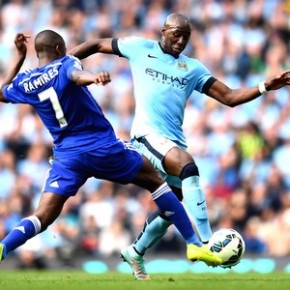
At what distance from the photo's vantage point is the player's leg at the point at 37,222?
10539 millimetres

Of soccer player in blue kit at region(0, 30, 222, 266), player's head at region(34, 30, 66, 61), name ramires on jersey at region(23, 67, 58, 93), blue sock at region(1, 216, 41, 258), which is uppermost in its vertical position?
player's head at region(34, 30, 66, 61)

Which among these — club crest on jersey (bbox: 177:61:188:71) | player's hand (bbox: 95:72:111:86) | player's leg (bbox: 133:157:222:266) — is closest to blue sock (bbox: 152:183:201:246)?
player's leg (bbox: 133:157:222:266)

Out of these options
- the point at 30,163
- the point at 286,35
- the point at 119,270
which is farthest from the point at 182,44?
the point at 286,35

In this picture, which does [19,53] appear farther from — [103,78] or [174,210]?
[174,210]

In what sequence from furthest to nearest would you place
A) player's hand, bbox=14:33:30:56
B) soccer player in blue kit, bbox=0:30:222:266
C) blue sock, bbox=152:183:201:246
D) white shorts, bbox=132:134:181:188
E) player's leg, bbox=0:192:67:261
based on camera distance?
white shorts, bbox=132:134:181:188, player's hand, bbox=14:33:30:56, blue sock, bbox=152:183:201:246, player's leg, bbox=0:192:67:261, soccer player in blue kit, bbox=0:30:222:266

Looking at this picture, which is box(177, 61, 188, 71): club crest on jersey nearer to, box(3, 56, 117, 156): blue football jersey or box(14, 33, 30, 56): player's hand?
box(3, 56, 117, 156): blue football jersey

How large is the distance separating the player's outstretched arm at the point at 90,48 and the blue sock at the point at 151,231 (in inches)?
70.8

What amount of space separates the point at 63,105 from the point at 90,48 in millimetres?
1504

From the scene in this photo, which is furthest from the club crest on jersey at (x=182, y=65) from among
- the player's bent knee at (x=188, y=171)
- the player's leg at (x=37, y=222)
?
the player's leg at (x=37, y=222)

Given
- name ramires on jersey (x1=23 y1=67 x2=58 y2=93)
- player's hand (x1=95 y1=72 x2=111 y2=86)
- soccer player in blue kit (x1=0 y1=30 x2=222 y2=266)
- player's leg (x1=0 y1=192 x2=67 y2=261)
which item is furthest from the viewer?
player's leg (x1=0 y1=192 x2=67 y2=261)

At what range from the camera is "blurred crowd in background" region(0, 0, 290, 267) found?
57.4ft

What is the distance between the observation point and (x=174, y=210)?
10992 mm

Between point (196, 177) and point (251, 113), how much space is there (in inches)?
348

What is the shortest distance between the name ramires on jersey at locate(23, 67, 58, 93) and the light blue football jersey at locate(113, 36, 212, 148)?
5.18 ft
